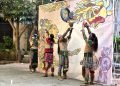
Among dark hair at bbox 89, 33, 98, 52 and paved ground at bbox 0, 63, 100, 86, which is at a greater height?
dark hair at bbox 89, 33, 98, 52

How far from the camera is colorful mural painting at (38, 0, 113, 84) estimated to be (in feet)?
34.0

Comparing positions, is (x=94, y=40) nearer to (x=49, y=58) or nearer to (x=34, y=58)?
(x=49, y=58)

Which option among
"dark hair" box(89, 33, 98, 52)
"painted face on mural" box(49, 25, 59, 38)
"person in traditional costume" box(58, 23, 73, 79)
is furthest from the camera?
"painted face on mural" box(49, 25, 59, 38)

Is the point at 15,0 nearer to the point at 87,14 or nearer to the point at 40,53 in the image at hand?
the point at 40,53

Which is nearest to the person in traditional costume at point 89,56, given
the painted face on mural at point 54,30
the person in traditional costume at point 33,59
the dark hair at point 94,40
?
the dark hair at point 94,40

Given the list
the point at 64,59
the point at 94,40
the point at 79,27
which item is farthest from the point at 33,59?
the point at 94,40

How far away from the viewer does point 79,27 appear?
1159 cm

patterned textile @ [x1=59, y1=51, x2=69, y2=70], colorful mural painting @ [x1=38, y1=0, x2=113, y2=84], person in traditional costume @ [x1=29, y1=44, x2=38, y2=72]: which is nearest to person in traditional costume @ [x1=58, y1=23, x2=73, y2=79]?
patterned textile @ [x1=59, y1=51, x2=69, y2=70]

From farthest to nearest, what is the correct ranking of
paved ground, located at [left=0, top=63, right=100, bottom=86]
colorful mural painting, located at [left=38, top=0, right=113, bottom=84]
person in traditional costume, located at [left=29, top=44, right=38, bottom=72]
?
person in traditional costume, located at [left=29, top=44, right=38, bottom=72], paved ground, located at [left=0, top=63, right=100, bottom=86], colorful mural painting, located at [left=38, top=0, right=113, bottom=84]

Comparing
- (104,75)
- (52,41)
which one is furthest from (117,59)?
(52,41)

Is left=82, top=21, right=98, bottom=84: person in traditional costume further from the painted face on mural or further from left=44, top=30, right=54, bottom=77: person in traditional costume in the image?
left=44, top=30, right=54, bottom=77: person in traditional costume

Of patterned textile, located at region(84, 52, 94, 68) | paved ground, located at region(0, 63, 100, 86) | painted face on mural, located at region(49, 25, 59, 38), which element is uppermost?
painted face on mural, located at region(49, 25, 59, 38)

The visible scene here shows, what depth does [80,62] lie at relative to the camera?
11.2 metres

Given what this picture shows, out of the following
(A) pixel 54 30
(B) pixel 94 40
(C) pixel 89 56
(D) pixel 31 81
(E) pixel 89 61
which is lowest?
(D) pixel 31 81
